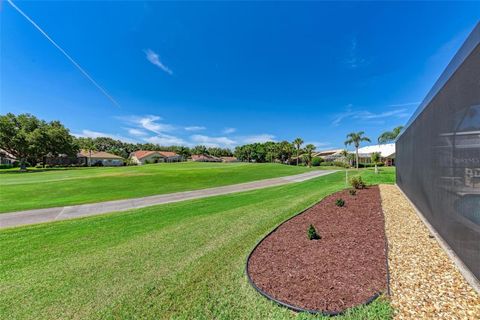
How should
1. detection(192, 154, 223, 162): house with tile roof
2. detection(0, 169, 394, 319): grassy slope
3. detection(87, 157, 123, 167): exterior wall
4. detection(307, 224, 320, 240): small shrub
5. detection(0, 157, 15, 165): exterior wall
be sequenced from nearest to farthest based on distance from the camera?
detection(0, 169, 394, 319): grassy slope, detection(307, 224, 320, 240): small shrub, detection(0, 157, 15, 165): exterior wall, detection(87, 157, 123, 167): exterior wall, detection(192, 154, 223, 162): house with tile roof

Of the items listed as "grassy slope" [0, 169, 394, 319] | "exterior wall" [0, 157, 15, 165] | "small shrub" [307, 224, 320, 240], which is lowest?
"grassy slope" [0, 169, 394, 319]

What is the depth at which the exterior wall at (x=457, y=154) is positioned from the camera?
309 cm

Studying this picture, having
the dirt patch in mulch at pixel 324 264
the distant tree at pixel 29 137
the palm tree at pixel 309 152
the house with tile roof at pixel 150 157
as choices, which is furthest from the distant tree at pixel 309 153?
the distant tree at pixel 29 137

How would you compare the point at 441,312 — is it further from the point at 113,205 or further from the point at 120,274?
the point at 113,205

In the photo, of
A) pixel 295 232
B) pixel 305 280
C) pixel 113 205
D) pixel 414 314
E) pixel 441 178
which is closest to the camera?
pixel 414 314

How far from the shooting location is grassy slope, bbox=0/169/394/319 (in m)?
2.83

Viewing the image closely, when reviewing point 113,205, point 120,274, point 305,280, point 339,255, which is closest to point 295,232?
point 339,255

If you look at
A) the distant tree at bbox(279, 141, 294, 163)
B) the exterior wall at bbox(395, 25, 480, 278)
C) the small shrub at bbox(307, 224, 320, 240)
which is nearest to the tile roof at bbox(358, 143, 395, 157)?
the distant tree at bbox(279, 141, 294, 163)

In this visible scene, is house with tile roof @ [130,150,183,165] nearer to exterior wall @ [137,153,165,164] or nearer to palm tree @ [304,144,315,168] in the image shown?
exterior wall @ [137,153,165,164]

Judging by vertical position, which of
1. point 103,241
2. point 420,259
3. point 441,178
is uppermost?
point 441,178

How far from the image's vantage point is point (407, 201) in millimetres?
8695

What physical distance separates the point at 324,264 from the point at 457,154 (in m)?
2.86

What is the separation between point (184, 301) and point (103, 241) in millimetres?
3755

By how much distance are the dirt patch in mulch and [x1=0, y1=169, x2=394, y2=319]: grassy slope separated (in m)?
0.25
